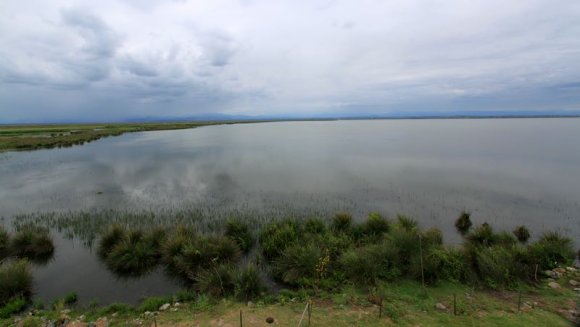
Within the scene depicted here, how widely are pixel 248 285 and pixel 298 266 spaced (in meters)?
1.98

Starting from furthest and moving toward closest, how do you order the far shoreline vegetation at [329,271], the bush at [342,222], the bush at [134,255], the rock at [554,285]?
1. the bush at [342,222]
2. the bush at [134,255]
3. the rock at [554,285]
4. the far shoreline vegetation at [329,271]

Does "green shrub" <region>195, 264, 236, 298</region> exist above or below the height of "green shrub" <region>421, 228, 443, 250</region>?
below

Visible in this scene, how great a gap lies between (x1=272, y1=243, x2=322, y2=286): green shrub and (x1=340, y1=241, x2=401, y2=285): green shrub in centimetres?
101

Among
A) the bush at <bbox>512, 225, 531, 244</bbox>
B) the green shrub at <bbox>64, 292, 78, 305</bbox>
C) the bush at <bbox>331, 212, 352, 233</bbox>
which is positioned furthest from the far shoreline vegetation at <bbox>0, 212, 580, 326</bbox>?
the bush at <bbox>512, 225, 531, 244</bbox>

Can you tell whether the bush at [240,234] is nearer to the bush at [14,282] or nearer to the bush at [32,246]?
the bush at [14,282]

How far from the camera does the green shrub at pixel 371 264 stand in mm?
8609

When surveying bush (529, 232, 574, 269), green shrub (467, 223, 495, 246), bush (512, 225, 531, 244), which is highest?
bush (529, 232, 574, 269)

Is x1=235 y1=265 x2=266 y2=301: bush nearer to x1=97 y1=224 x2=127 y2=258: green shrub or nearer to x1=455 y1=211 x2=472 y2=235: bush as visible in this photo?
x1=97 y1=224 x2=127 y2=258: green shrub

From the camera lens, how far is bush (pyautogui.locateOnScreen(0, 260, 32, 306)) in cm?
797

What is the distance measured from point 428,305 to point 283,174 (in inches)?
787

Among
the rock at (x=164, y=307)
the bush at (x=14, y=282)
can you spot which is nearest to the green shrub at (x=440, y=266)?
the rock at (x=164, y=307)

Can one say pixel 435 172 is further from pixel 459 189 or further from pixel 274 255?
pixel 274 255

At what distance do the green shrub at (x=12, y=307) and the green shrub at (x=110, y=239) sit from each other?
3389 mm

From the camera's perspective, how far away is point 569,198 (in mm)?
18391
